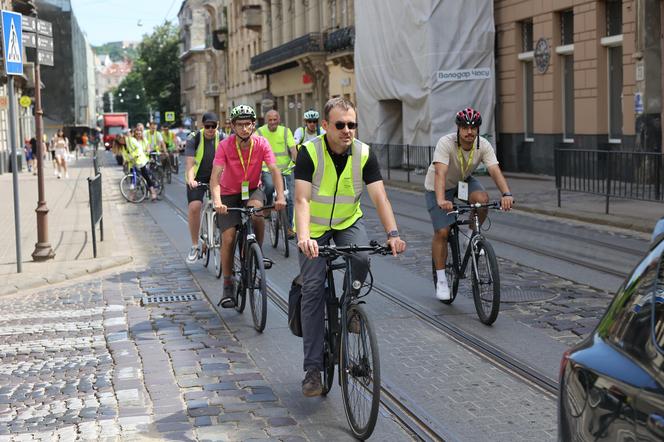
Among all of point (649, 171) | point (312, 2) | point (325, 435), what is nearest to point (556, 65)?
point (649, 171)

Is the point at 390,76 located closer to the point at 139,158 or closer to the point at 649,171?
the point at 139,158

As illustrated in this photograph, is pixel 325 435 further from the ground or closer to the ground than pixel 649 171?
closer to the ground

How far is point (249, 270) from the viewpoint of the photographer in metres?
8.61

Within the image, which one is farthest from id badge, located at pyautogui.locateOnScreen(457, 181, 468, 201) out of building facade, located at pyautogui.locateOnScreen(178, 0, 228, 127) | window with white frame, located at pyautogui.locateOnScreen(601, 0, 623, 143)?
building facade, located at pyautogui.locateOnScreen(178, 0, 228, 127)

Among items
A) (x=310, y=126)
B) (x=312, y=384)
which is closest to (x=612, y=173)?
(x=310, y=126)

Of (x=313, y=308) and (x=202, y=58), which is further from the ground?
(x=202, y=58)

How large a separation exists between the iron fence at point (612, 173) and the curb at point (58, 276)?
7595 mm

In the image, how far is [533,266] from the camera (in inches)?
447

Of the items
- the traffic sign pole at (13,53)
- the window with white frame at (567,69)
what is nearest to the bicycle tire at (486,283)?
the traffic sign pole at (13,53)

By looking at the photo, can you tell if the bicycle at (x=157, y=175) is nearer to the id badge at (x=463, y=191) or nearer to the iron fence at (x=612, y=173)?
the iron fence at (x=612, y=173)

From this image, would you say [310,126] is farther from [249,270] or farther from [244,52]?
[244,52]

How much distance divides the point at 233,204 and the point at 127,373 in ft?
8.88

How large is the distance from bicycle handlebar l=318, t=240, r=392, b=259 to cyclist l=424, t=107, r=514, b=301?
297 cm

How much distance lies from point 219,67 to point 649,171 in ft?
247
